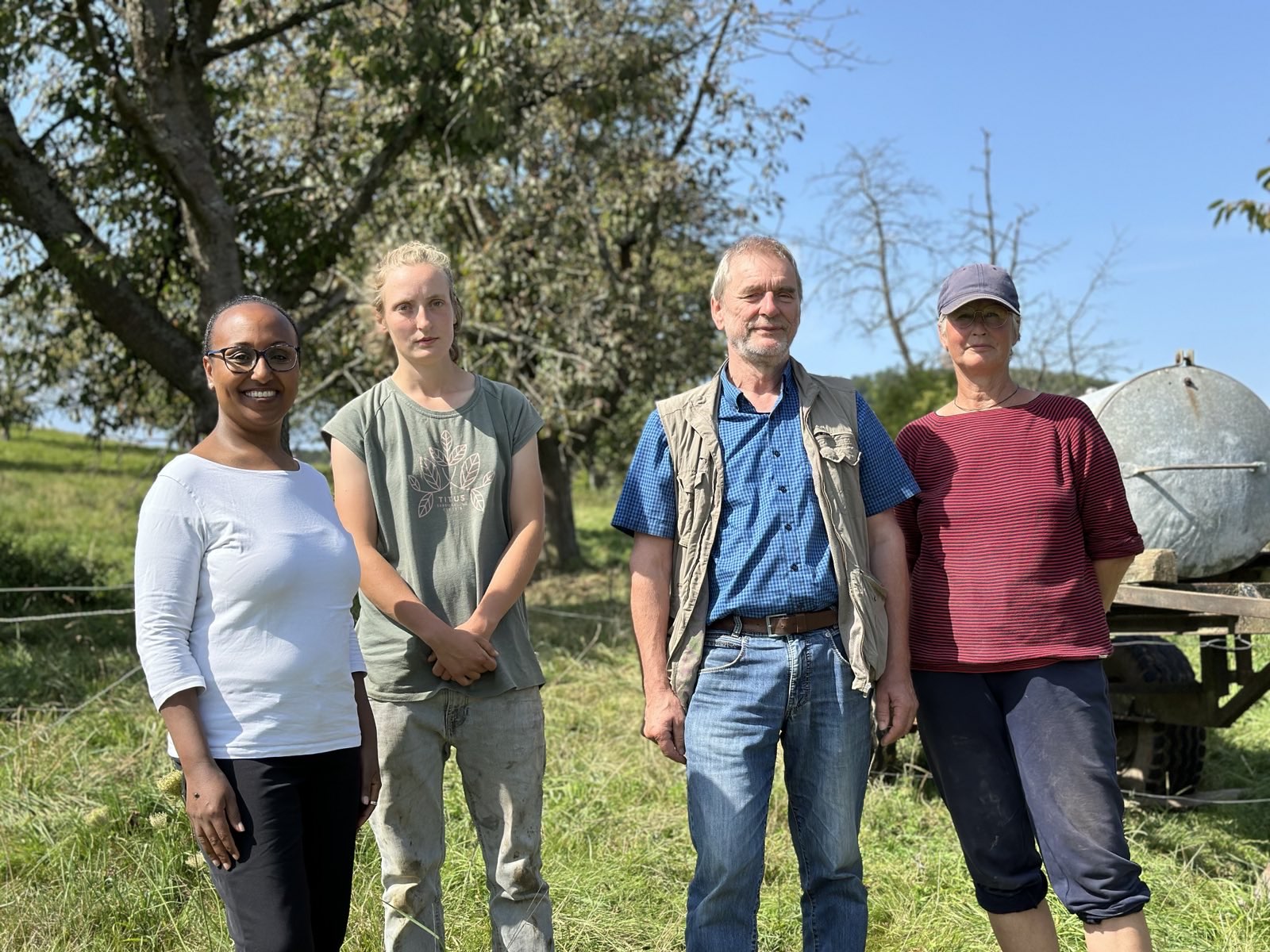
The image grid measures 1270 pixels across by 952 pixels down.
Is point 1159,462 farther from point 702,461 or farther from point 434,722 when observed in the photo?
point 434,722

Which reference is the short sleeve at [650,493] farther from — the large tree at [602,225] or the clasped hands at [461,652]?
the large tree at [602,225]

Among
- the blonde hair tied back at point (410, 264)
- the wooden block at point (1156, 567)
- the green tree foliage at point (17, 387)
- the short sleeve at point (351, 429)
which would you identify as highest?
the green tree foliage at point (17, 387)

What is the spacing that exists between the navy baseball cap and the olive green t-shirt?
1.20m

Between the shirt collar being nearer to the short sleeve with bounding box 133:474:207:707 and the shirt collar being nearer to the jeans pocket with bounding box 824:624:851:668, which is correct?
the jeans pocket with bounding box 824:624:851:668

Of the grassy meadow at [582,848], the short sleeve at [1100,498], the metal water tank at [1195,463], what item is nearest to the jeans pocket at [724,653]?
the short sleeve at [1100,498]

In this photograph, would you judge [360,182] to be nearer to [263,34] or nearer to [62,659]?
[263,34]

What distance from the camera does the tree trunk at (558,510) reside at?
579 inches

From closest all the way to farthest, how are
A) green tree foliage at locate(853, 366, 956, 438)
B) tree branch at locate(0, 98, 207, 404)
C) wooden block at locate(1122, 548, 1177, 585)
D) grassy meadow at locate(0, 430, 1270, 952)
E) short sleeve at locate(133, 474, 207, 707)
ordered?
short sleeve at locate(133, 474, 207, 707), grassy meadow at locate(0, 430, 1270, 952), wooden block at locate(1122, 548, 1177, 585), tree branch at locate(0, 98, 207, 404), green tree foliage at locate(853, 366, 956, 438)

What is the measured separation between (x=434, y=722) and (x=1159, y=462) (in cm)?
314

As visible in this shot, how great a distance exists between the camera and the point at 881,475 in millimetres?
2912

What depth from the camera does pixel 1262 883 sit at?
13.1ft

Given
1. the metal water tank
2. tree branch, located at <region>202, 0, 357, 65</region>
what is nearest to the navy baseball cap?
the metal water tank

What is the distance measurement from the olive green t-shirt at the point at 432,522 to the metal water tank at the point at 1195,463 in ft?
9.00

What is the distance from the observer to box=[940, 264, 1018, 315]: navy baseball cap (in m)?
2.96
